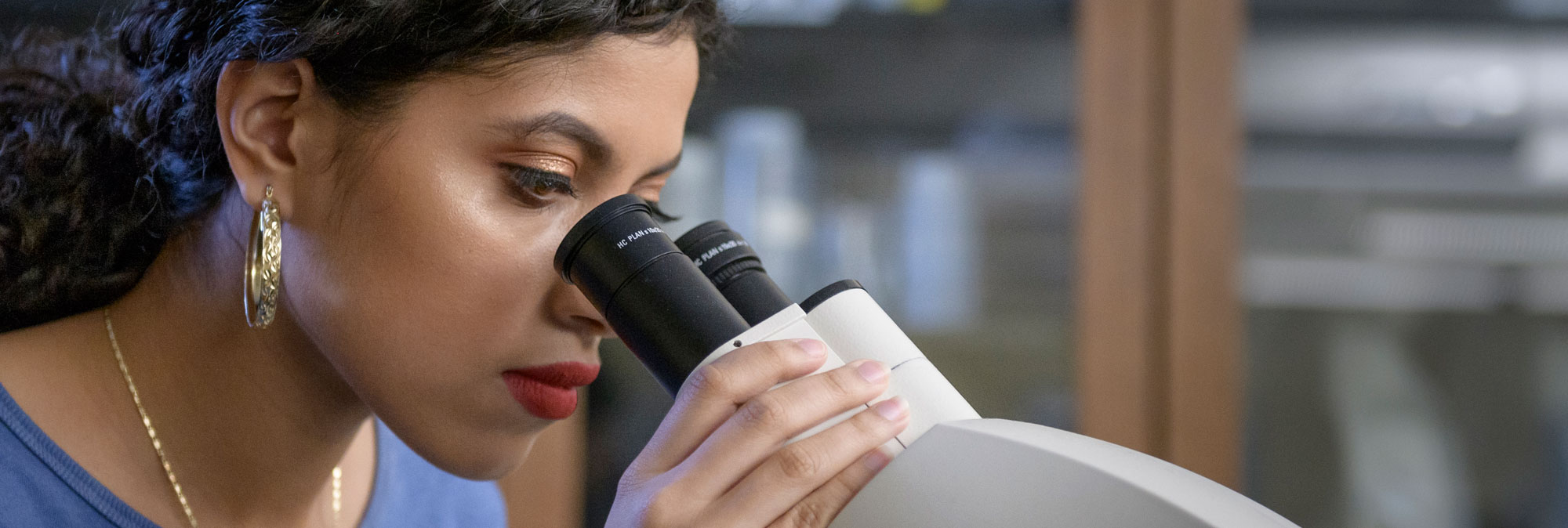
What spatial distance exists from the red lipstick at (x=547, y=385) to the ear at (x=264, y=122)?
21 cm

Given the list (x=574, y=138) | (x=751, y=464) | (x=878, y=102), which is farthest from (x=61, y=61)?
(x=878, y=102)

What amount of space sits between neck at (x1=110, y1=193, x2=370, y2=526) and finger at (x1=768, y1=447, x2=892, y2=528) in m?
0.49

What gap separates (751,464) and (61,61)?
795mm

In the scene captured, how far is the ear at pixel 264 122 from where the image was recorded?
0.79 m

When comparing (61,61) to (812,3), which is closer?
(61,61)

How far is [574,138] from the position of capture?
76cm

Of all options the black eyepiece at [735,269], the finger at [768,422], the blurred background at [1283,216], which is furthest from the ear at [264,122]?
the blurred background at [1283,216]

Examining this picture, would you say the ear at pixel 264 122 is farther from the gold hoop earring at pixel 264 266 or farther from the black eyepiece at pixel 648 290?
the black eyepiece at pixel 648 290

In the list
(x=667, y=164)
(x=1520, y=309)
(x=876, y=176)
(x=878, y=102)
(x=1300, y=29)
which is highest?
(x=667, y=164)

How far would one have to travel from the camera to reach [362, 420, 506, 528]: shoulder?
3.55 ft

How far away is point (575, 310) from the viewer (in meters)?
0.79

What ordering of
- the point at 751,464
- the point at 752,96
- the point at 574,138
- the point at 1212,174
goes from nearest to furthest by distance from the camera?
the point at 751,464
the point at 574,138
the point at 1212,174
the point at 752,96

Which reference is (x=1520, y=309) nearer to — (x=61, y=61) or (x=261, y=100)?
(x=261, y=100)

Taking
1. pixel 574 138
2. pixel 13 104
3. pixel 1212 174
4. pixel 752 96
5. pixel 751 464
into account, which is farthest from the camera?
pixel 752 96
